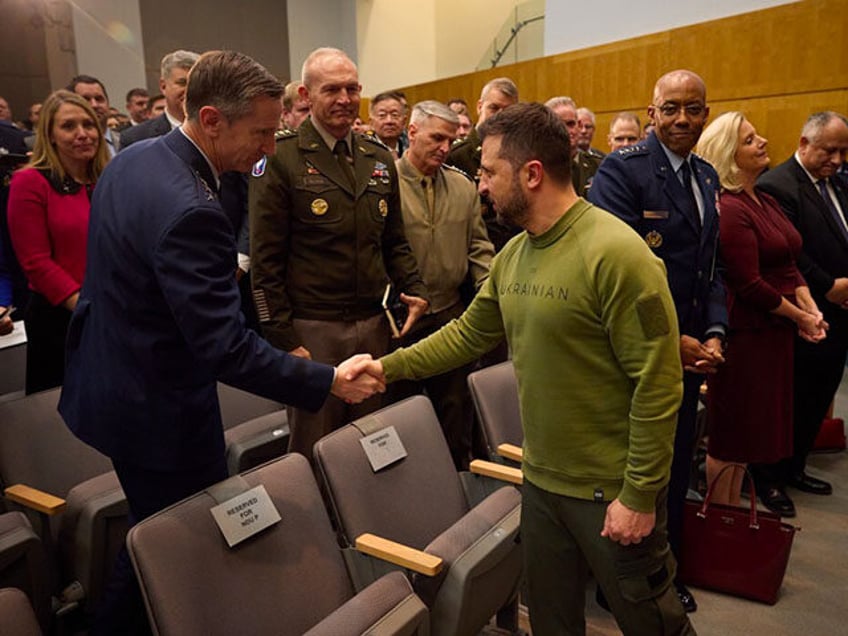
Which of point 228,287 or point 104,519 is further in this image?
point 104,519

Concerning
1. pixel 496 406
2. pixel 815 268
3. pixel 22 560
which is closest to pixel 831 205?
pixel 815 268

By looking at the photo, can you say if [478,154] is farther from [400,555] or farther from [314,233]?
[400,555]

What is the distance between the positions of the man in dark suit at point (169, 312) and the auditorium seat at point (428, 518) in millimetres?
320

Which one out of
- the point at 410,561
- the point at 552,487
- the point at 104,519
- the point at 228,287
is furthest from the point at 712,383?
the point at 104,519

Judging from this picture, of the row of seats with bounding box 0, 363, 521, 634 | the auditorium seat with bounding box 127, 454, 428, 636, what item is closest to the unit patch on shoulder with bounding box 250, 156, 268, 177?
the row of seats with bounding box 0, 363, 521, 634

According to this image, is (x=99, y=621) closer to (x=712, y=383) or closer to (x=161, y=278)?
(x=161, y=278)

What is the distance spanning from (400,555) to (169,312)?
2.41 feet

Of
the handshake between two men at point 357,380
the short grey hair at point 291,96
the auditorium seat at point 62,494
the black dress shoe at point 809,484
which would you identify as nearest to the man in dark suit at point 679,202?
the handshake between two men at point 357,380

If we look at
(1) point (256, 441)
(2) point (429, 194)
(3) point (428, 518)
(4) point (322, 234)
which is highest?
(2) point (429, 194)

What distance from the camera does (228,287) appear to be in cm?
143

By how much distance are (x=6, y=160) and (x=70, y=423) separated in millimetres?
2120

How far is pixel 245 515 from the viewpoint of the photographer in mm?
1428

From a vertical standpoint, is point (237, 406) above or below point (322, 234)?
Answer: below

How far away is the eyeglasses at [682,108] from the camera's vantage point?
6.55ft
